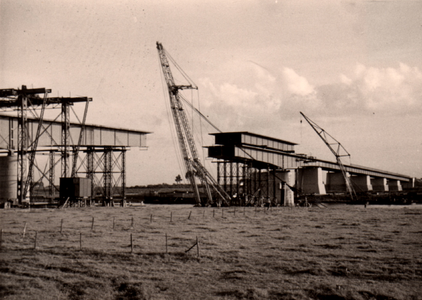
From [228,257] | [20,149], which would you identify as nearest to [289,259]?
[228,257]

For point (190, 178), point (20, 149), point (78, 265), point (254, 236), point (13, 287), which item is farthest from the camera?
point (190, 178)

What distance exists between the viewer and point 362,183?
13338 centimetres

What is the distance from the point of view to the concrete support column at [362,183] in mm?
131450

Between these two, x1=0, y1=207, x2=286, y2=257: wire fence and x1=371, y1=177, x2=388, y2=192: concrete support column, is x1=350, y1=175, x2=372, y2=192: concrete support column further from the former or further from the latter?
x1=0, y1=207, x2=286, y2=257: wire fence

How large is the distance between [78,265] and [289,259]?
912 centimetres

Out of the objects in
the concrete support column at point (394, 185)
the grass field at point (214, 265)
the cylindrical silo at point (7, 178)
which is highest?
the cylindrical silo at point (7, 178)

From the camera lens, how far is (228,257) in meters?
21.5

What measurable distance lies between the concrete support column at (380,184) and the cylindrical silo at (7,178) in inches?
4297

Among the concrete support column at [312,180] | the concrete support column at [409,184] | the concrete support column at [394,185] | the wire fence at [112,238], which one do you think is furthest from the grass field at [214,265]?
the concrete support column at [409,184]

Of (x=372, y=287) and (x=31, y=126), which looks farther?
(x=31, y=126)

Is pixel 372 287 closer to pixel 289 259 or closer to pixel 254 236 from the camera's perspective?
pixel 289 259

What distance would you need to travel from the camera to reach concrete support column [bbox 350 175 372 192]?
431 feet

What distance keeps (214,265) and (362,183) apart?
397ft

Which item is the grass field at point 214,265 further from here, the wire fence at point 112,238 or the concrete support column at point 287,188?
the concrete support column at point 287,188
